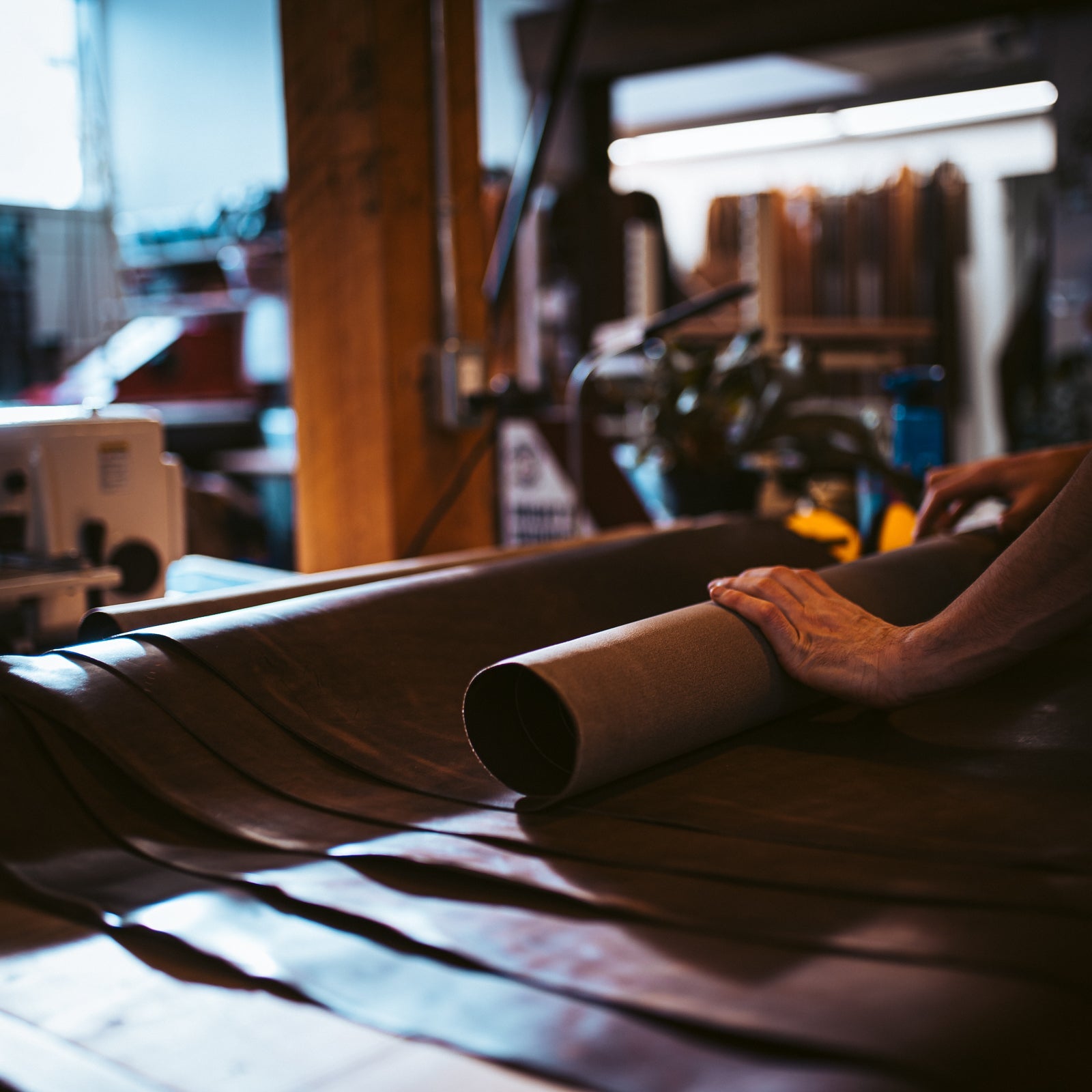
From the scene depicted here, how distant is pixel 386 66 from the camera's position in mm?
1902

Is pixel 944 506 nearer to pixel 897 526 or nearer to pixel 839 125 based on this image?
pixel 897 526

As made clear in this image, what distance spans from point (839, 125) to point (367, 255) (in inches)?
269

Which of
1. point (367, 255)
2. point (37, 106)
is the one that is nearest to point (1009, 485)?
point (367, 255)

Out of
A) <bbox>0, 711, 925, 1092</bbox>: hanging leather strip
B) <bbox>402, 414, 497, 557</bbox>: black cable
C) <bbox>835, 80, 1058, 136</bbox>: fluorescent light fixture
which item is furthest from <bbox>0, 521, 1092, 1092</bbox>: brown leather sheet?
<bbox>835, 80, 1058, 136</bbox>: fluorescent light fixture

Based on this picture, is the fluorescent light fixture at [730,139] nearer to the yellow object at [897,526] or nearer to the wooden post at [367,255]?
the wooden post at [367,255]

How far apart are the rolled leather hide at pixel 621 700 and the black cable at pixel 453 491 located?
42.8 inches

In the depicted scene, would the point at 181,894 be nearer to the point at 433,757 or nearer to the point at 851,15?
the point at 433,757

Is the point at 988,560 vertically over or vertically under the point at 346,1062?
over

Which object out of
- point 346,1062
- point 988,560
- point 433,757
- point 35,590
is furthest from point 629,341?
point 346,1062

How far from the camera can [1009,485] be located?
1312 mm

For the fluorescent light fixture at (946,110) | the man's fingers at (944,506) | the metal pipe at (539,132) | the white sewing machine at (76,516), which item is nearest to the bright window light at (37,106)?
the metal pipe at (539,132)

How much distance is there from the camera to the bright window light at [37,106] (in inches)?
165

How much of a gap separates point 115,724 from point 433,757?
0.23 metres

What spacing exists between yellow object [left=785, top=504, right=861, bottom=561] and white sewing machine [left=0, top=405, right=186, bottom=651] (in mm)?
840
